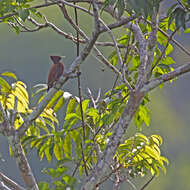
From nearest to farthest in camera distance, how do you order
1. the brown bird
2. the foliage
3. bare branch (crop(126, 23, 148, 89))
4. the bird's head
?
bare branch (crop(126, 23, 148, 89)), the foliage, the brown bird, the bird's head

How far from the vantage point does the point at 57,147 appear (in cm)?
200

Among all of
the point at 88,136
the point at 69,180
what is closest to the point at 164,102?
the point at 88,136

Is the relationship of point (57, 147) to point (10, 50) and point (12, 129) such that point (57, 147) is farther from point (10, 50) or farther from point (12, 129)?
point (10, 50)

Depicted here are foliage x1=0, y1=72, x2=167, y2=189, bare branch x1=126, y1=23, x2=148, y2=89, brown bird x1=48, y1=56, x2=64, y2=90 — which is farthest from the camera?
brown bird x1=48, y1=56, x2=64, y2=90

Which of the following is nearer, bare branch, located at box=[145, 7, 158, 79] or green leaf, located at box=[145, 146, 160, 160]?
bare branch, located at box=[145, 7, 158, 79]

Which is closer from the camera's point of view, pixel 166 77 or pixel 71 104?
pixel 166 77

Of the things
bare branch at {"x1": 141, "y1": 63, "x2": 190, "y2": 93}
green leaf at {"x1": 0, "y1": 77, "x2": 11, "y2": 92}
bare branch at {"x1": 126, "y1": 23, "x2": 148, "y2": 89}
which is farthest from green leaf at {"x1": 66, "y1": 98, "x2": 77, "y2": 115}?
bare branch at {"x1": 141, "y1": 63, "x2": 190, "y2": 93}

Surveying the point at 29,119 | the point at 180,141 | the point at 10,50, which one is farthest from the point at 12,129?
the point at 180,141

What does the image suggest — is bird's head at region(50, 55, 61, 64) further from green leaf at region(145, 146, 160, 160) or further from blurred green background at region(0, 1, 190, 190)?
blurred green background at region(0, 1, 190, 190)

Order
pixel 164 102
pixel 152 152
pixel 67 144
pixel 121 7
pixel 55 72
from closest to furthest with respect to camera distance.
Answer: pixel 121 7
pixel 152 152
pixel 67 144
pixel 55 72
pixel 164 102

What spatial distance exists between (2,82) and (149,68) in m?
0.70

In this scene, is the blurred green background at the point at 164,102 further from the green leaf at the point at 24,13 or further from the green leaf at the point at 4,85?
the green leaf at the point at 24,13

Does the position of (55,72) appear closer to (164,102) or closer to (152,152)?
(152,152)

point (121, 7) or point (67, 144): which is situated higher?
point (121, 7)
